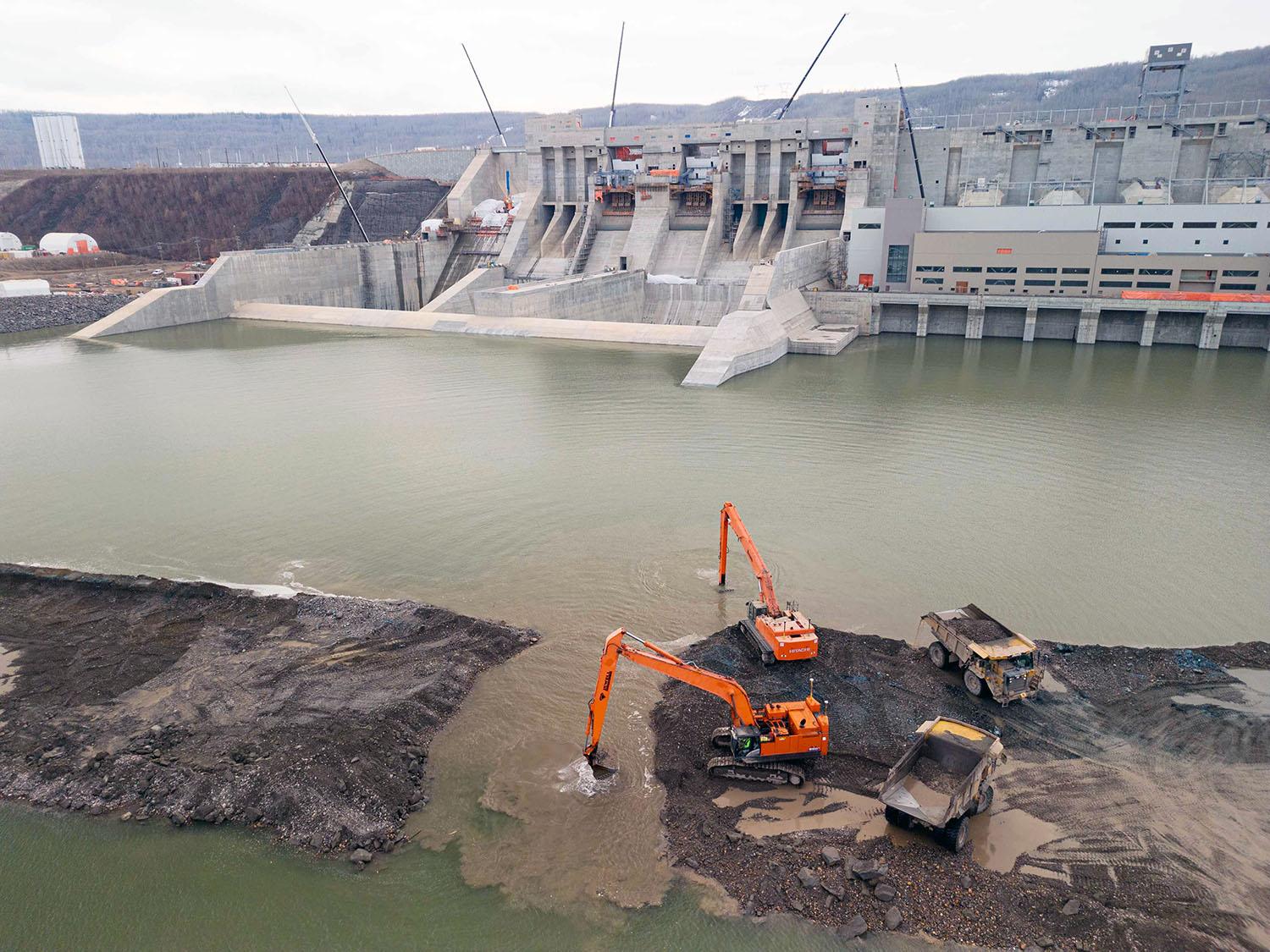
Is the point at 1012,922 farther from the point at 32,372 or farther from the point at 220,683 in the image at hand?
the point at 32,372

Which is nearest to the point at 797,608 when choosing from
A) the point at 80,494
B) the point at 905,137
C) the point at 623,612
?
the point at 623,612

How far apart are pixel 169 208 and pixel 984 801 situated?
76.2 meters

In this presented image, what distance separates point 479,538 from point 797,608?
6.90 metres

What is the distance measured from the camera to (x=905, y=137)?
48375mm

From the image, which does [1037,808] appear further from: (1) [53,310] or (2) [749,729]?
(1) [53,310]

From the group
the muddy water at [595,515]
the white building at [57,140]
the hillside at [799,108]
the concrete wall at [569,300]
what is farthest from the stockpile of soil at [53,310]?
the white building at [57,140]

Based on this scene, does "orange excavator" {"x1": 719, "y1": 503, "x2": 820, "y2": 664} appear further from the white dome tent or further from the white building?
the white building

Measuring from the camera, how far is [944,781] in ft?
32.9

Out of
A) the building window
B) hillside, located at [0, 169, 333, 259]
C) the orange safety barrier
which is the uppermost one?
hillside, located at [0, 169, 333, 259]

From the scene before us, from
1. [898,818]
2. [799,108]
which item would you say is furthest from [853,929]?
[799,108]

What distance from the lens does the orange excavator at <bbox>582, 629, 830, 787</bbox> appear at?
10227mm

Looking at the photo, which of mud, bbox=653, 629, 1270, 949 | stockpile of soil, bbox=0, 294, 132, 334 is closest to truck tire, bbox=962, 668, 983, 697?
mud, bbox=653, 629, 1270, 949

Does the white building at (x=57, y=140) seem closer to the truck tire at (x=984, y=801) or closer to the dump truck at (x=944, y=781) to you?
the dump truck at (x=944, y=781)

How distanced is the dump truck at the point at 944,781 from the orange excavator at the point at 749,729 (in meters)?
1.03
